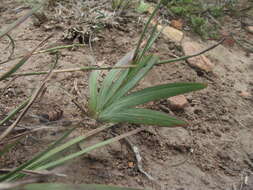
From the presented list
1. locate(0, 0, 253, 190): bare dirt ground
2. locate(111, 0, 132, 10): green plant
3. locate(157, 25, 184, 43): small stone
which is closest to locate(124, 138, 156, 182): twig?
locate(0, 0, 253, 190): bare dirt ground

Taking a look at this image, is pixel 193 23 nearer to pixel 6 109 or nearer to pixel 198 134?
pixel 198 134

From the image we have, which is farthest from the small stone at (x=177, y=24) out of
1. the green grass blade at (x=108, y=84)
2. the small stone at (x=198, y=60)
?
the green grass blade at (x=108, y=84)

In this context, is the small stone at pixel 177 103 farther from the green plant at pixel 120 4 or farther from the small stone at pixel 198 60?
the green plant at pixel 120 4

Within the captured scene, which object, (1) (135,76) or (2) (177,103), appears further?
(2) (177,103)

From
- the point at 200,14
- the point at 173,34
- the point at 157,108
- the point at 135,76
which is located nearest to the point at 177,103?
the point at 157,108

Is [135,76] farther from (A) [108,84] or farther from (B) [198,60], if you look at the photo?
(B) [198,60]

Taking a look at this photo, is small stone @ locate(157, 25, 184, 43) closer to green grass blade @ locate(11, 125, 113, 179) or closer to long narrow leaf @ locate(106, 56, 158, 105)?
long narrow leaf @ locate(106, 56, 158, 105)
